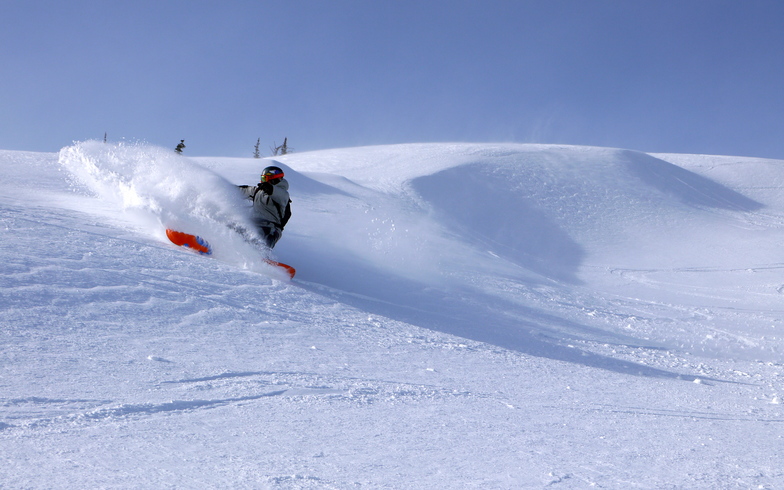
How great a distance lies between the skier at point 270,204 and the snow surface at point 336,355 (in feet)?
0.98

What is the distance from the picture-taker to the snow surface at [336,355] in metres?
2.81

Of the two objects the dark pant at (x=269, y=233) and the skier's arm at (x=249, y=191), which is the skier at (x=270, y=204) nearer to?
the dark pant at (x=269, y=233)

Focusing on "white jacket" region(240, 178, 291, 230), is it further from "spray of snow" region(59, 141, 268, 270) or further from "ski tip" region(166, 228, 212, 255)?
"ski tip" region(166, 228, 212, 255)

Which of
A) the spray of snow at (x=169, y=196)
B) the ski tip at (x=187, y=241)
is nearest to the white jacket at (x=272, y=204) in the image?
the spray of snow at (x=169, y=196)

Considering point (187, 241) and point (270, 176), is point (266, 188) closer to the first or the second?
point (270, 176)

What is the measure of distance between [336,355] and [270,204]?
4.17m

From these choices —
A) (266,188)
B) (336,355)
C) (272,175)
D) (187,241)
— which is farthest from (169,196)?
(336,355)

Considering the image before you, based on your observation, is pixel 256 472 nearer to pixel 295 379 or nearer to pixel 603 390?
pixel 295 379

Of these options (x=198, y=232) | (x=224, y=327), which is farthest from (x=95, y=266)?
(x=198, y=232)

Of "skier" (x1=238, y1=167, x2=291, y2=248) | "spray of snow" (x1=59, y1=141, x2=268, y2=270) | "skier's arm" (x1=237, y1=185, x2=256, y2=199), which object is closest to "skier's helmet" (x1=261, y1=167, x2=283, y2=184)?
"skier" (x1=238, y1=167, x2=291, y2=248)

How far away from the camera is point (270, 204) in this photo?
331 inches

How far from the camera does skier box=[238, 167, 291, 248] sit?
841 cm

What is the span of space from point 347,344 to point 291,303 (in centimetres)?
133

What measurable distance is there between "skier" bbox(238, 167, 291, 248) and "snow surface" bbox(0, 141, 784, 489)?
0.30 m
